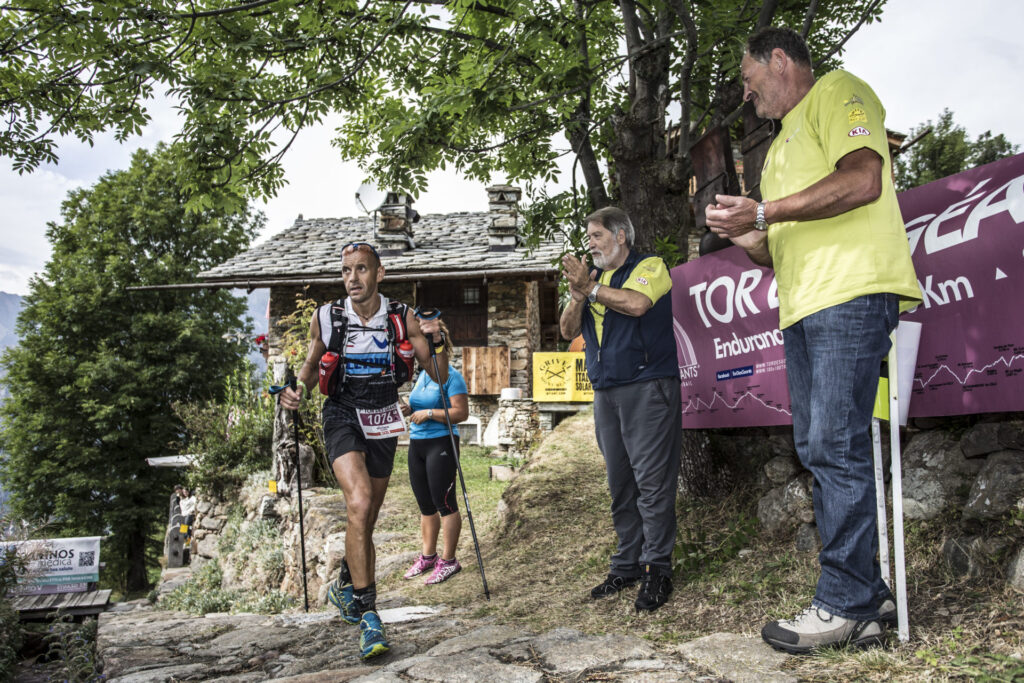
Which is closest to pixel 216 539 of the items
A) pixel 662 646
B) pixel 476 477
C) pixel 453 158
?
pixel 476 477

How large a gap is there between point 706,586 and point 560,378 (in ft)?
31.4

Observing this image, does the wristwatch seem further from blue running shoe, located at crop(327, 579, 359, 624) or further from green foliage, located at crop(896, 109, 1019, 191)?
green foliage, located at crop(896, 109, 1019, 191)

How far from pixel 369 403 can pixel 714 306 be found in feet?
7.09

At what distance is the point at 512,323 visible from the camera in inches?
611

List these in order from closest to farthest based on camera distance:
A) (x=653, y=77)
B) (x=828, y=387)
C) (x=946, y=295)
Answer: (x=828, y=387)
(x=946, y=295)
(x=653, y=77)

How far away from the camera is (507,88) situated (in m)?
4.32

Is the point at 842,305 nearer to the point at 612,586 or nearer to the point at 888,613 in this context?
the point at 888,613

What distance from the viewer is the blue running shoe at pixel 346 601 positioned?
133 inches

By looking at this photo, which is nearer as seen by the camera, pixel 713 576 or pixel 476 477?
pixel 713 576

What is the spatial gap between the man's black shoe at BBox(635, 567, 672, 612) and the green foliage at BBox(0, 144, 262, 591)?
63.1 ft

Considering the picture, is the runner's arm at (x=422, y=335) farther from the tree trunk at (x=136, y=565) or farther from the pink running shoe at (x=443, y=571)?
the tree trunk at (x=136, y=565)

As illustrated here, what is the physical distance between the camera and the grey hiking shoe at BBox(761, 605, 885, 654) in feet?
7.37

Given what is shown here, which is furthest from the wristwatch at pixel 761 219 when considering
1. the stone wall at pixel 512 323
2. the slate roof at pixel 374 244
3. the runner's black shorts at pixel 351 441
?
the stone wall at pixel 512 323

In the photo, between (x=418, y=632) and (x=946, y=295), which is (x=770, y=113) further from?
(x=418, y=632)
